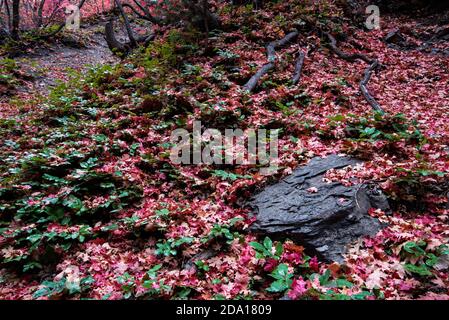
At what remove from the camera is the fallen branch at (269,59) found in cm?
884

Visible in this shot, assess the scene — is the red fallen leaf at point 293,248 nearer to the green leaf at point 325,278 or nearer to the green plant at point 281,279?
the green plant at point 281,279

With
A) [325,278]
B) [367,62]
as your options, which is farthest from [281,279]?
[367,62]

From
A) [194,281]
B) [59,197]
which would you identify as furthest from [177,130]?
[194,281]

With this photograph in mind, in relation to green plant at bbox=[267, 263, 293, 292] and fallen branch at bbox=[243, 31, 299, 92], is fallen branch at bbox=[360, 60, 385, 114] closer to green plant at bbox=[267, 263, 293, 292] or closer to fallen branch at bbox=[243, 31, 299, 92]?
fallen branch at bbox=[243, 31, 299, 92]

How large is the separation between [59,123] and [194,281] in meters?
6.07

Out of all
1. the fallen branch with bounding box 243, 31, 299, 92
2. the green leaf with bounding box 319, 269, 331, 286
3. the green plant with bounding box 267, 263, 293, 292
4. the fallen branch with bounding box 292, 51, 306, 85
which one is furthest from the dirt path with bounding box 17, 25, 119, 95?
the green leaf with bounding box 319, 269, 331, 286

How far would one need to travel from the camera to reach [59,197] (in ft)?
15.0

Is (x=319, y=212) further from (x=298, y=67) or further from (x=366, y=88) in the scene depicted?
(x=298, y=67)

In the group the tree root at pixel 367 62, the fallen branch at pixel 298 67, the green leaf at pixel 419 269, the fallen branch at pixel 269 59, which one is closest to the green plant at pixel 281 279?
the green leaf at pixel 419 269

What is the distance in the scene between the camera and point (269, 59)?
10312mm

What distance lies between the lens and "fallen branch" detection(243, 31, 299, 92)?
8.84m

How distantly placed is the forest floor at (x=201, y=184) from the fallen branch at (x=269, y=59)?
235 millimetres

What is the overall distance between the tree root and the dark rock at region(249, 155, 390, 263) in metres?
4.21
